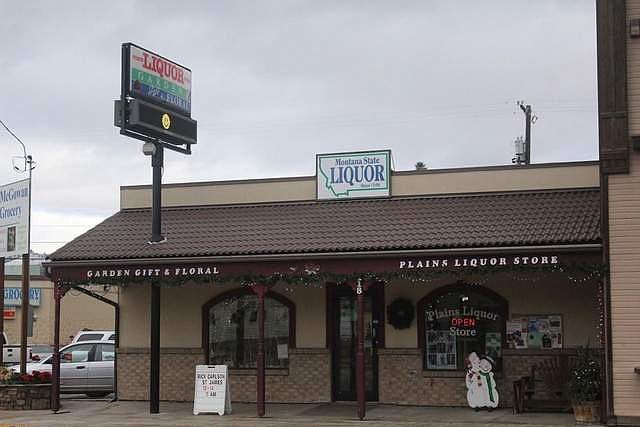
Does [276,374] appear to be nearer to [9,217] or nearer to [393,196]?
[393,196]

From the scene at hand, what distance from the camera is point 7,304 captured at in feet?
157

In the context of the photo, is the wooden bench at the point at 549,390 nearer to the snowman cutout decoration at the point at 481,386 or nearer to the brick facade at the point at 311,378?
the snowman cutout decoration at the point at 481,386

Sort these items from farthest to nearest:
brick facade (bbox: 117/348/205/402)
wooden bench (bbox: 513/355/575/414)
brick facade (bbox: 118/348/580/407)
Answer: brick facade (bbox: 117/348/205/402)
brick facade (bbox: 118/348/580/407)
wooden bench (bbox: 513/355/575/414)

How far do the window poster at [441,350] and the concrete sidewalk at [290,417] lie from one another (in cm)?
104

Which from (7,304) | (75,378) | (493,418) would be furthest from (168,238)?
(7,304)

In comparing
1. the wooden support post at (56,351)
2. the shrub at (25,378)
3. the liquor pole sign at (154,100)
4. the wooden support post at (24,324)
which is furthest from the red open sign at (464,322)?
the wooden support post at (24,324)

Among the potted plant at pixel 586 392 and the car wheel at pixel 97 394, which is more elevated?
the potted plant at pixel 586 392

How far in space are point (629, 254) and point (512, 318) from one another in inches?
166

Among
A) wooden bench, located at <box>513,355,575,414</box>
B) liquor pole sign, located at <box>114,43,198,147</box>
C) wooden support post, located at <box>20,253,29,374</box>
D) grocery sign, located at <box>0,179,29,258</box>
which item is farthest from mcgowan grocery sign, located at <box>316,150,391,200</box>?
wooden support post, located at <box>20,253,29,374</box>

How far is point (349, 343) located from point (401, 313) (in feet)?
4.74

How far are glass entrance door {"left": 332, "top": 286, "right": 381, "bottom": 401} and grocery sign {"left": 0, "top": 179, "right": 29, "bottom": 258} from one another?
24.8 ft

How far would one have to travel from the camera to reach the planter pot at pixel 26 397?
68.2 feet

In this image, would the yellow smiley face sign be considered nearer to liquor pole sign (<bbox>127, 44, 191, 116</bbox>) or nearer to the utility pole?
liquor pole sign (<bbox>127, 44, 191, 116</bbox>)

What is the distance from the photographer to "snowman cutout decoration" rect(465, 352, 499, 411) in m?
18.7
